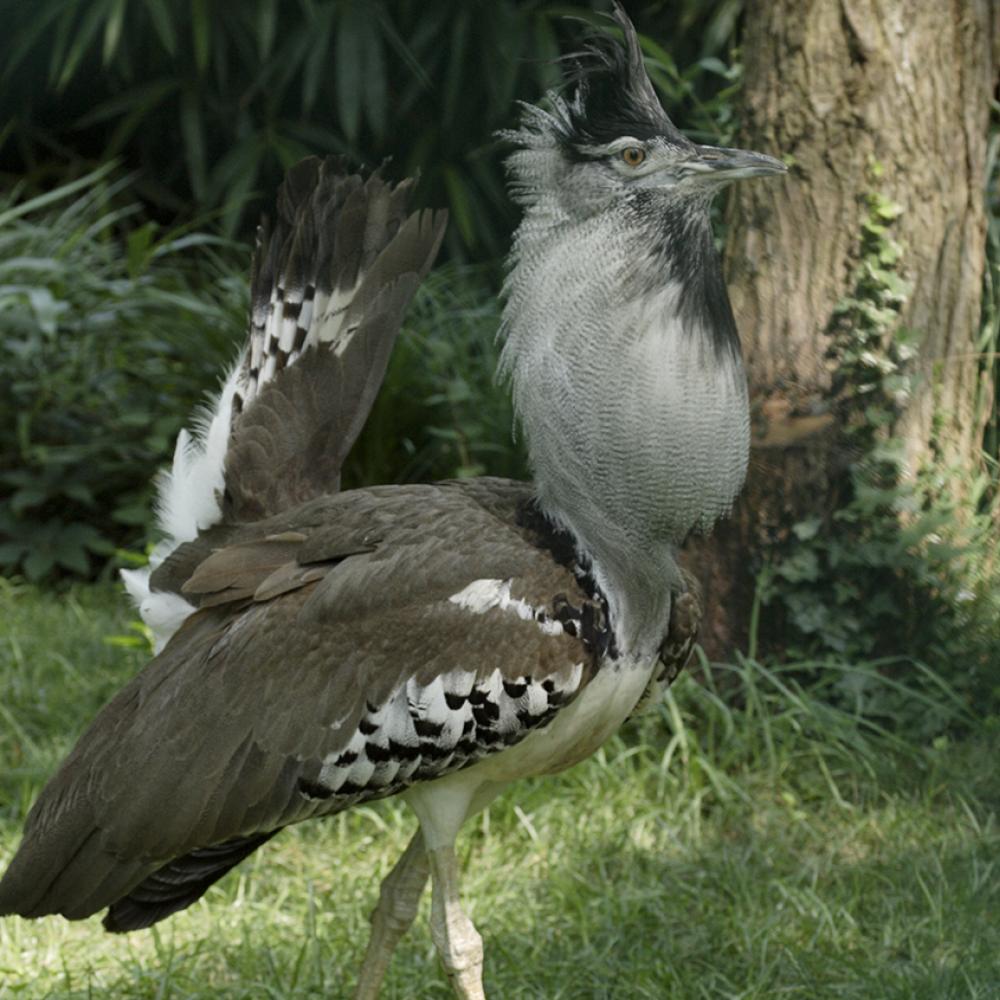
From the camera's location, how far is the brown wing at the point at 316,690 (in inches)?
109

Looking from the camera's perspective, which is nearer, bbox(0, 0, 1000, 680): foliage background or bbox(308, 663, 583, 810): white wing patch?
bbox(308, 663, 583, 810): white wing patch

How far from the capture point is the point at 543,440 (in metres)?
2.89

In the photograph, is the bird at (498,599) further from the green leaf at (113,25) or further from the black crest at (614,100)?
the green leaf at (113,25)

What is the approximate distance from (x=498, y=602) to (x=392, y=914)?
2.48 ft

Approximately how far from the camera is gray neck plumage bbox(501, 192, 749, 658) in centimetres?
280

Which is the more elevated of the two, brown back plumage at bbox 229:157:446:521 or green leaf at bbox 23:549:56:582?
brown back plumage at bbox 229:157:446:521

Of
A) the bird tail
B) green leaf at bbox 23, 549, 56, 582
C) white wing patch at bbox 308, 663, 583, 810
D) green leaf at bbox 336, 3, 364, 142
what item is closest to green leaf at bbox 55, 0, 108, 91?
green leaf at bbox 336, 3, 364, 142

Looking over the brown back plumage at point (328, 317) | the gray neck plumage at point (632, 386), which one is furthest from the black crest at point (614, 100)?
the brown back plumage at point (328, 317)

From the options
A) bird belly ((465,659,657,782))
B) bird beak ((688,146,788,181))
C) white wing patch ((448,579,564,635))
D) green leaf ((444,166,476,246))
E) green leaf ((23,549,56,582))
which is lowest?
green leaf ((23,549,56,582))

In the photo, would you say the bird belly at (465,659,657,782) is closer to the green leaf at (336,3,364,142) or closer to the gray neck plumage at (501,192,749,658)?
the gray neck plumage at (501,192,749,658)

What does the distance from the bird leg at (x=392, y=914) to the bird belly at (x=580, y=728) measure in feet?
1.07

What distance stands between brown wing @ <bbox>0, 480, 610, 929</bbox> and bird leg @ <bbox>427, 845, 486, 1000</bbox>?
0.19 metres

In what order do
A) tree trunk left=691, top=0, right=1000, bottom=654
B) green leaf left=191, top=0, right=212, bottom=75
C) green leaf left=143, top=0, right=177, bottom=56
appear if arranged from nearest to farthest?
tree trunk left=691, top=0, right=1000, bottom=654 → green leaf left=143, top=0, right=177, bottom=56 → green leaf left=191, top=0, right=212, bottom=75

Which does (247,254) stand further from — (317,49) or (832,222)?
(832,222)
